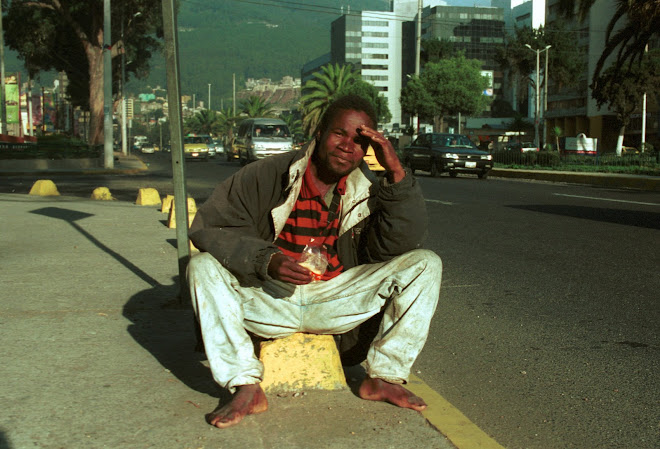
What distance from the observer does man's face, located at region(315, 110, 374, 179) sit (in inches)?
133

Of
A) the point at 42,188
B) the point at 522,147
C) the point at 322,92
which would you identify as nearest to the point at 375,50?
the point at 322,92

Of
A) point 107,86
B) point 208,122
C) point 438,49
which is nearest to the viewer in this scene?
point 107,86

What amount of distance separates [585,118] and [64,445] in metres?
77.5

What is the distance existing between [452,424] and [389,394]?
293 millimetres

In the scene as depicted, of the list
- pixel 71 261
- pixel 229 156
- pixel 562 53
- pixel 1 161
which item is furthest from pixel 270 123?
pixel 562 53

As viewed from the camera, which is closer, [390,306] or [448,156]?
[390,306]

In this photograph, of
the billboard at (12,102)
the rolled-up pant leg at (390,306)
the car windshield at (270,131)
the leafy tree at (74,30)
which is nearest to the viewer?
the rolled-up pant leg at (390,306)

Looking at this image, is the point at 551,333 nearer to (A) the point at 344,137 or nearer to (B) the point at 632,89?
(A) the point at 344,137

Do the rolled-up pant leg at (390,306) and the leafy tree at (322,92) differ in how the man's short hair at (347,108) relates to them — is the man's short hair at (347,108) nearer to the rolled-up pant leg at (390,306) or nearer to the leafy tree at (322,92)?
the rolled-up pant leg at (390,306)

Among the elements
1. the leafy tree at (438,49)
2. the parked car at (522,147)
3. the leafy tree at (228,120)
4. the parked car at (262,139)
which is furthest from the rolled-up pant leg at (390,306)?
the leafy tree at (228,120)

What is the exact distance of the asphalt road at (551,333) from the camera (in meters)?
Answer: 3.36

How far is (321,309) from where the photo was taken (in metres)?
3.43

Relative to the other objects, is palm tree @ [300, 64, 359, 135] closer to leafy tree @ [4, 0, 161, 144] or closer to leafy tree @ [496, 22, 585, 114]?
leafy tree @ [496, 22, 585, 114]

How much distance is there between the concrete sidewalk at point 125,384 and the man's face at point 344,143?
1.00 meters
